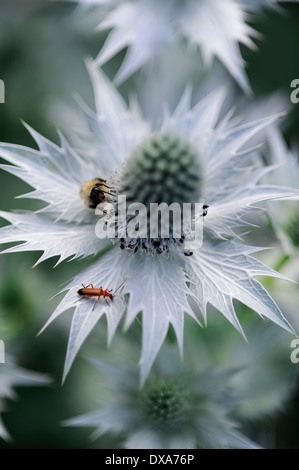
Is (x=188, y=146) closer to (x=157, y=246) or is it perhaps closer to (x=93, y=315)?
(x=157, y=246)

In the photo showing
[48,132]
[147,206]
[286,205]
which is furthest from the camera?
[48,132]

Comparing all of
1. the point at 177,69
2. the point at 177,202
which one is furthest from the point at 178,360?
the point at 177,69

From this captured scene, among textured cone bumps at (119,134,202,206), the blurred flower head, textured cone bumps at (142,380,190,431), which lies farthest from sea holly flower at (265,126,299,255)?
textured cone bumps at (142,380,190,431)

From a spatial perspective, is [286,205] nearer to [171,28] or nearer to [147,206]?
[147,206]

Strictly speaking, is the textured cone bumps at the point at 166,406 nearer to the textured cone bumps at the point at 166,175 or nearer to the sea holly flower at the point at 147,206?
the sea holly flower at the point at 147,206

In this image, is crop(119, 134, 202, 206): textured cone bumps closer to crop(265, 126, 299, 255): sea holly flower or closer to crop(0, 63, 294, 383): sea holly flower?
crop(0, 63, 294, 383): sea holly flower

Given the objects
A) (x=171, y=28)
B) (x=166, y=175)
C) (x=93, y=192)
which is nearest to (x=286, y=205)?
(x=166, y=175)

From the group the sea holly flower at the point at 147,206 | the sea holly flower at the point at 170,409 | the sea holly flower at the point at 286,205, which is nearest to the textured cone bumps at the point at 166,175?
the sea holly flower at the point at 147,206
